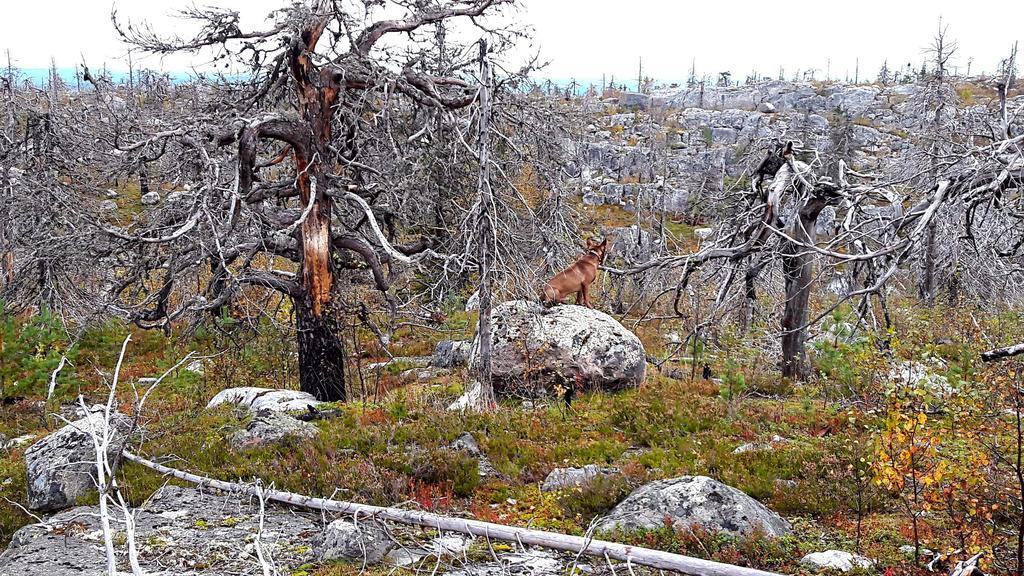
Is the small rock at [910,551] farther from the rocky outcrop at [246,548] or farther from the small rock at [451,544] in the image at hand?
the small rock at [451,544]

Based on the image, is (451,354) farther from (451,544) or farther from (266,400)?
(451,544)

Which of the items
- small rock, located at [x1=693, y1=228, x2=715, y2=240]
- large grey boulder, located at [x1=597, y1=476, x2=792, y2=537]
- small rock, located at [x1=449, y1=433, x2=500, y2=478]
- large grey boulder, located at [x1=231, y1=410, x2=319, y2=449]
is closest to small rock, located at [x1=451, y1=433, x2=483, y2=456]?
small rock, located at [x1=449, y1=433, x2=500, y2=478]

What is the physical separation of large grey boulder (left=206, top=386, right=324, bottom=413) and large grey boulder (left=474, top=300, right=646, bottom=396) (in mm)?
2998

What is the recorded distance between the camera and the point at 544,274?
38.1 ft

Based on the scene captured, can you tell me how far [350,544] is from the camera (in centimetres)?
540

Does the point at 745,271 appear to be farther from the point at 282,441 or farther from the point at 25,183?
the point at 25,183

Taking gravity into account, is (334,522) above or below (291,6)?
below

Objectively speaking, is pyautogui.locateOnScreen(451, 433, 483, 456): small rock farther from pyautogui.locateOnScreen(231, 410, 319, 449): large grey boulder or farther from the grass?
pyautogui.locateOnScreen(231, 410, 319, 449): large grey boulder

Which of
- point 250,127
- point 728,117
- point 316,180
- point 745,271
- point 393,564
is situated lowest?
point 393,564

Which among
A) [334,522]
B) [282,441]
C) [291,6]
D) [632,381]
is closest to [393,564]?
[334,522]

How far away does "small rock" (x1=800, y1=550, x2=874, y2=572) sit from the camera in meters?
4.79

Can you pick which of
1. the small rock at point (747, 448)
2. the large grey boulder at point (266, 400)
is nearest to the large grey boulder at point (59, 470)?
the large grey boulder at point (266, 400)

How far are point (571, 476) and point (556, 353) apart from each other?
3.95m

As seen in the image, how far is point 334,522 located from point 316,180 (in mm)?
5800
